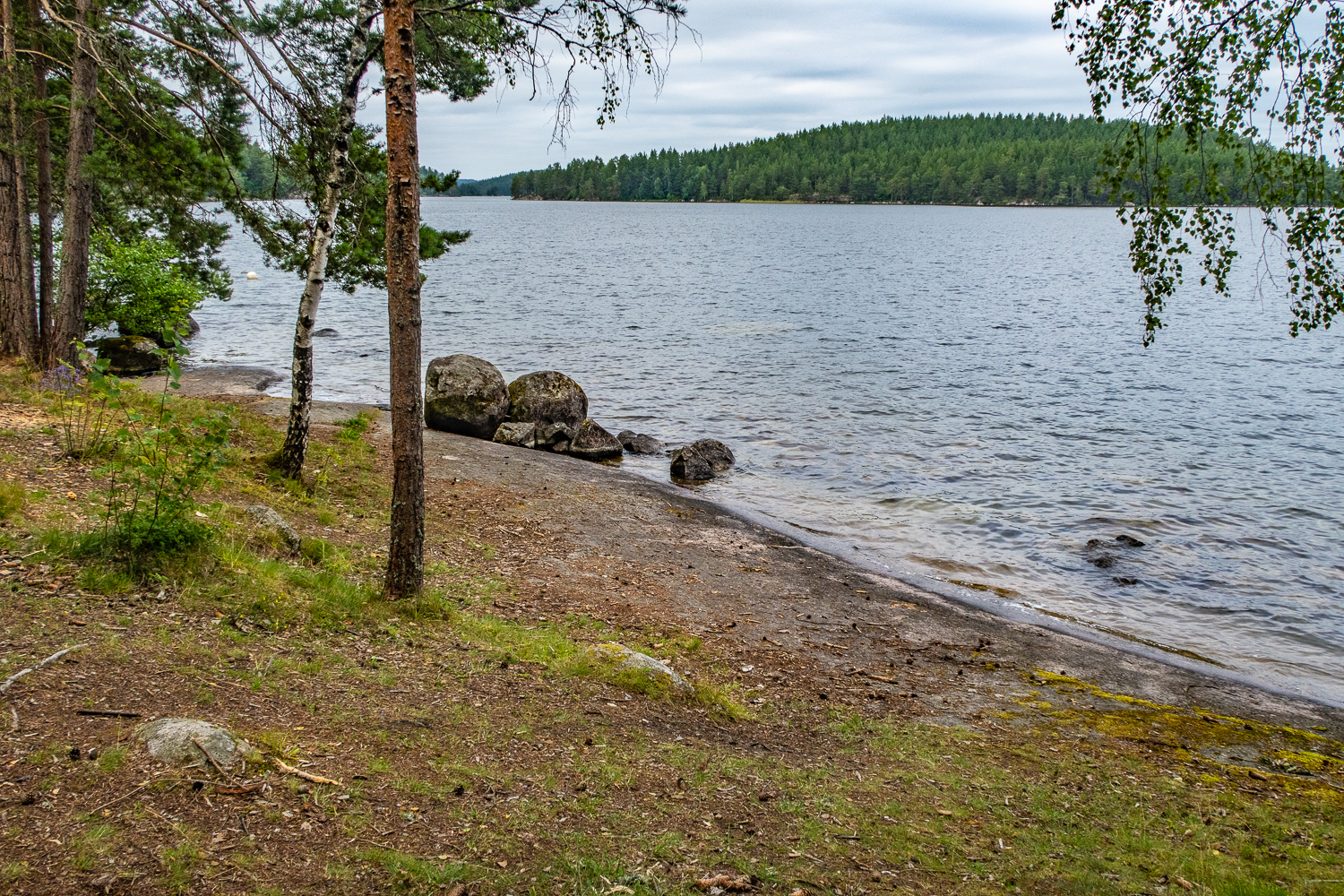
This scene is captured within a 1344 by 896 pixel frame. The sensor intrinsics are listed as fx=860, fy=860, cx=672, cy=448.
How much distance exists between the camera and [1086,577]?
14328 millimetres

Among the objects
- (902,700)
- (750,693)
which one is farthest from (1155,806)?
(750,693)

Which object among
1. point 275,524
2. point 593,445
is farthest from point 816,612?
point 593,445

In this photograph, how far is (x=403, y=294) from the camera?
774 centimetres

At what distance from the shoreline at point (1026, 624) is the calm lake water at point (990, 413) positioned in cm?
46

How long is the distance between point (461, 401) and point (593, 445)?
11.3 ft

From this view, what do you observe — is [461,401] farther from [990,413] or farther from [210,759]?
[210,759]

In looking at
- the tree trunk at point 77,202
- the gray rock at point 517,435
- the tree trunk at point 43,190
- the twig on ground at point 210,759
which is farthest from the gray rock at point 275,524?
the gray rock at point 517,435

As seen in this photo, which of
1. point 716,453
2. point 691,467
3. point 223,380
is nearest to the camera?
point 691,467

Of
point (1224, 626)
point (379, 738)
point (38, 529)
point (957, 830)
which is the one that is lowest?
point (1224, 626)

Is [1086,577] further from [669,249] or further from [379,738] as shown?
[669,249]

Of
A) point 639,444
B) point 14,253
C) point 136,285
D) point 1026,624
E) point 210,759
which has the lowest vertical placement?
point 1026,624

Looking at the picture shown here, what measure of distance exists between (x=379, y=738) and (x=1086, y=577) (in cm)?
1235

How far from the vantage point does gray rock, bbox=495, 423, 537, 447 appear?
2097 cm

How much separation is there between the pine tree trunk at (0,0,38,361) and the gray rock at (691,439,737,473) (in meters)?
13.3
